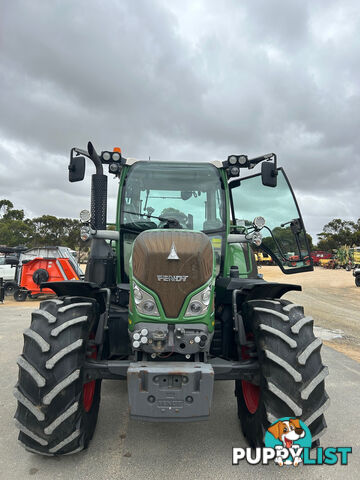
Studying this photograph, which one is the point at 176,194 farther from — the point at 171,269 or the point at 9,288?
the point at 9,288

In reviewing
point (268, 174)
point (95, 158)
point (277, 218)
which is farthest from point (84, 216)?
point (277, 218)

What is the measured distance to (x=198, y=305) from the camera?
2.87 metres

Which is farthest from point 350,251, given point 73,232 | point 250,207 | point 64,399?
point 64,399

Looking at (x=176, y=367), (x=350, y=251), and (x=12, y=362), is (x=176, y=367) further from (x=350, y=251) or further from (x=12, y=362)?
(x=350, y=251)

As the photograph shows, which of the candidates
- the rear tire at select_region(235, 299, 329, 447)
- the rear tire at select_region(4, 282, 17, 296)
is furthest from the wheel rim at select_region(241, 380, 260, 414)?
the rear tire at select_region(4, 282, 17, 296)

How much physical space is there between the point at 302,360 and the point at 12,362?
4745mm

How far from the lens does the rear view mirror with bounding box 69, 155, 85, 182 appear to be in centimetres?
405

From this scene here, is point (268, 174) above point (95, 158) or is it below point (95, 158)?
below

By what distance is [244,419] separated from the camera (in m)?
3.21

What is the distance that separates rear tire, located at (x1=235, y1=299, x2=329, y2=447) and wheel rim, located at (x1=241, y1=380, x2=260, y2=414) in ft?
0.84

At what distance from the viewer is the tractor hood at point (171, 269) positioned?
9.27 feet

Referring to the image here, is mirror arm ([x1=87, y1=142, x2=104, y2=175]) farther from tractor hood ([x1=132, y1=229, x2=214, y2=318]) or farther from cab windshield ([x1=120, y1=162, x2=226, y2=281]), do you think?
tractor hood ([x1=132, y1=229, x2=214, y2=318])

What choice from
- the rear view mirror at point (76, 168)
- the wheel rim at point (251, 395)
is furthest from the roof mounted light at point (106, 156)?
the wheel rim at point (251, 395)

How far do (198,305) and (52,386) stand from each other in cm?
123
